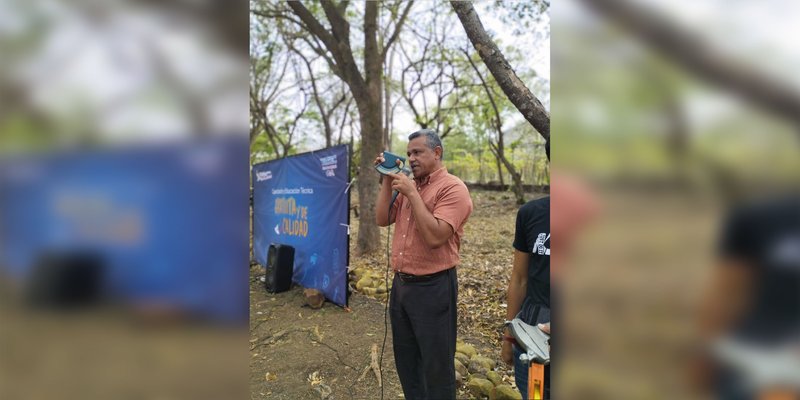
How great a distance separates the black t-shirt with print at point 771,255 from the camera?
1.93 feet

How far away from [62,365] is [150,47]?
61 cm

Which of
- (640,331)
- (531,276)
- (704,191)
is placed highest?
(704,191)

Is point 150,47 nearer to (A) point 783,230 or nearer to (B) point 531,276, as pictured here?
(A) point 783,230

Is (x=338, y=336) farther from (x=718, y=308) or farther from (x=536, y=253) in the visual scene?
(x=718, y=308)

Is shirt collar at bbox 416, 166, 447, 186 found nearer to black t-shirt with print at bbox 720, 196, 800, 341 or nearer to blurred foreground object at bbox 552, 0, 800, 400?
blurred foreground object at bbox 552, 0, 800, 400

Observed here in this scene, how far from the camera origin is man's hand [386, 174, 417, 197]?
1979mm

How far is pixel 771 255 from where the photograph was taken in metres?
0.60

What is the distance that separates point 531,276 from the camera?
1.99 meters

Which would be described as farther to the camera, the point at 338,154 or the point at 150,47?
the point at 338,154

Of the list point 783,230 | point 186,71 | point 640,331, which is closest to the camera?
point 783,230

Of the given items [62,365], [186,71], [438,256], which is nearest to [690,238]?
[186,71]

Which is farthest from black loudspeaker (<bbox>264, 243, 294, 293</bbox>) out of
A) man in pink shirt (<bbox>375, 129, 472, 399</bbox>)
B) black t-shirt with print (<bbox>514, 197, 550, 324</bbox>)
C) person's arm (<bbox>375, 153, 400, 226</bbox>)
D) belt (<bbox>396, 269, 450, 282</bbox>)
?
black t-shirt with print (<bbox>514, 197, 550, 324</bbox>)

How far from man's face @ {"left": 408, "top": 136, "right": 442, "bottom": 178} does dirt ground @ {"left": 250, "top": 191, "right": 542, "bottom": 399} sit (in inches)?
71.4

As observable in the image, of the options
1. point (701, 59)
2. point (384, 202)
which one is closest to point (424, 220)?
point (384, 202)
